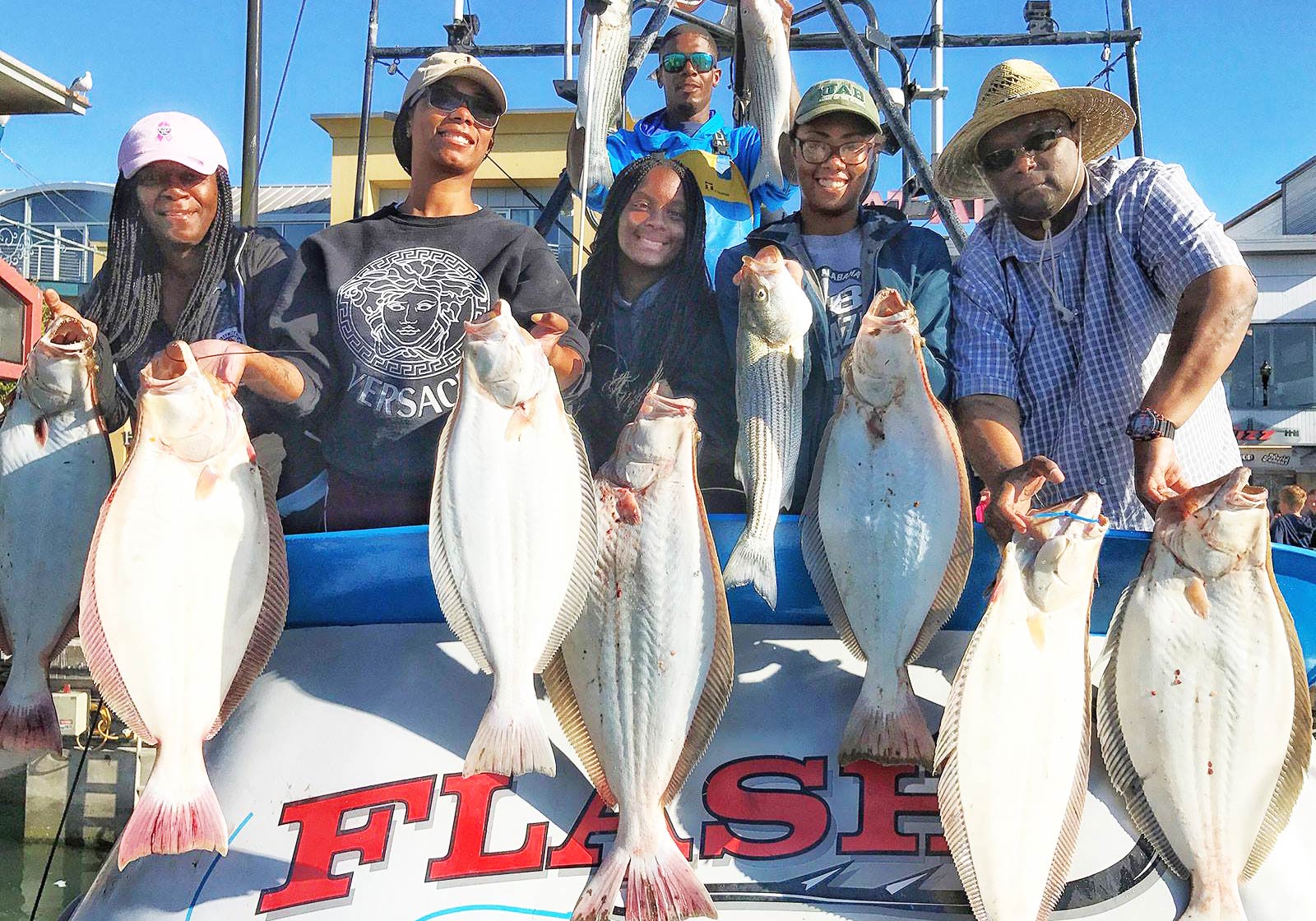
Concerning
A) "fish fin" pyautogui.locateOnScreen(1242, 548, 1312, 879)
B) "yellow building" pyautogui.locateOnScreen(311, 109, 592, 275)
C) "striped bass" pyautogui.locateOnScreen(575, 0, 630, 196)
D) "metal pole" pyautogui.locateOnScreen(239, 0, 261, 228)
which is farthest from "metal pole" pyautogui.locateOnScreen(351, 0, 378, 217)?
"yellow building" pyautogui.locateOnScreen(311, 109, 592, 275)

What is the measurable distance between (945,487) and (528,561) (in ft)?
2.77

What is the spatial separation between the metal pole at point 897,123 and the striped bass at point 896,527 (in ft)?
5.59

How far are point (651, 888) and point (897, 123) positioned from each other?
3.24 m

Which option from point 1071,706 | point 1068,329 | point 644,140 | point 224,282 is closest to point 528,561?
point 1071,706

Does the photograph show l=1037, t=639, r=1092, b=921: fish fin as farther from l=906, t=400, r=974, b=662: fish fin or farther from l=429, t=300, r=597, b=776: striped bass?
l=429, t=300, r=597, b=776: striped bass

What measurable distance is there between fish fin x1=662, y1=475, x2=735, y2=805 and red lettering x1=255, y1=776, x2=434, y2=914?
0.55 m

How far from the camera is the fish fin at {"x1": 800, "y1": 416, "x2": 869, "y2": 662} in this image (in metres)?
2.06

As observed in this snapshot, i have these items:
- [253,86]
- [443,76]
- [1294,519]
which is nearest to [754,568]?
[443,76]

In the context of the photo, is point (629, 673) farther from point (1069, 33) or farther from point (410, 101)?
point (1069, 33)

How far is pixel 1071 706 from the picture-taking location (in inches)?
72.6

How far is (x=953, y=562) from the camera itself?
2.00 meters

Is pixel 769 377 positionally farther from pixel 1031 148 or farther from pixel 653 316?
pixel 1031 148

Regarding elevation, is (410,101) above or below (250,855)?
above

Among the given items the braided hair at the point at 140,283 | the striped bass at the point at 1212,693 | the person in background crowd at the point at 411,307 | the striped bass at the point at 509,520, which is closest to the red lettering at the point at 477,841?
the striped bass at the point at 509,520
